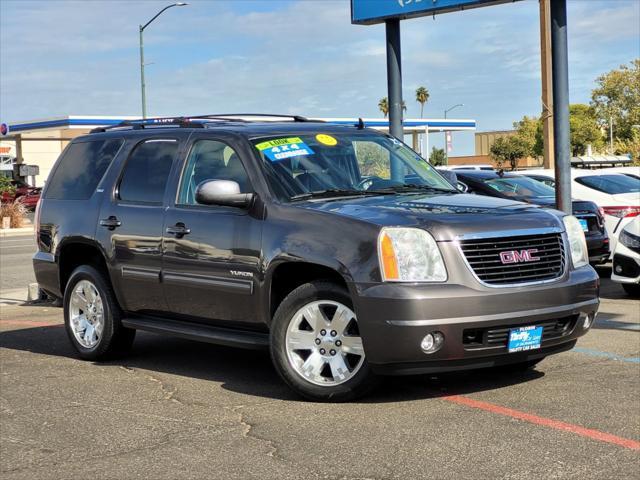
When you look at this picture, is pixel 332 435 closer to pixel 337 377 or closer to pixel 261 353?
pixel 337 377

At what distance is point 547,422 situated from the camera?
5480mm

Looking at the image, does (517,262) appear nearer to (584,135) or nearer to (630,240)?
(630,240)

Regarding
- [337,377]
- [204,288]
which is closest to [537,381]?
[337,377]

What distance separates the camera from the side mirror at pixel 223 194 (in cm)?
647

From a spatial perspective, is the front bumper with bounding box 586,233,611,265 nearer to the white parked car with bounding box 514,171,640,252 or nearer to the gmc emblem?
the white parked car with bounding box 514,171,640,252

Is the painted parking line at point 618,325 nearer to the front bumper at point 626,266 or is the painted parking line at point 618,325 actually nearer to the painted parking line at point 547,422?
the front bumper at point 626,266

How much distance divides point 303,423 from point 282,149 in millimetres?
2119

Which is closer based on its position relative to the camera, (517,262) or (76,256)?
(517,262)

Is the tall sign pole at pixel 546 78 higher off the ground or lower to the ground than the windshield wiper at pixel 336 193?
higher

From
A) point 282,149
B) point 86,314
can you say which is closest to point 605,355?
point 282,149

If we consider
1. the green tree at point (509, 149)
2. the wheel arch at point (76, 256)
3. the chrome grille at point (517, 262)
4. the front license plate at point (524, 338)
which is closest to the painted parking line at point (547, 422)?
the front license plate at point (524, 338)

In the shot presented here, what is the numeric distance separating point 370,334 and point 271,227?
1099 millimetres

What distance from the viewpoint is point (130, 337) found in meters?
7.92

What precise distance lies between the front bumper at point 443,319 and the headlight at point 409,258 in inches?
2.7
